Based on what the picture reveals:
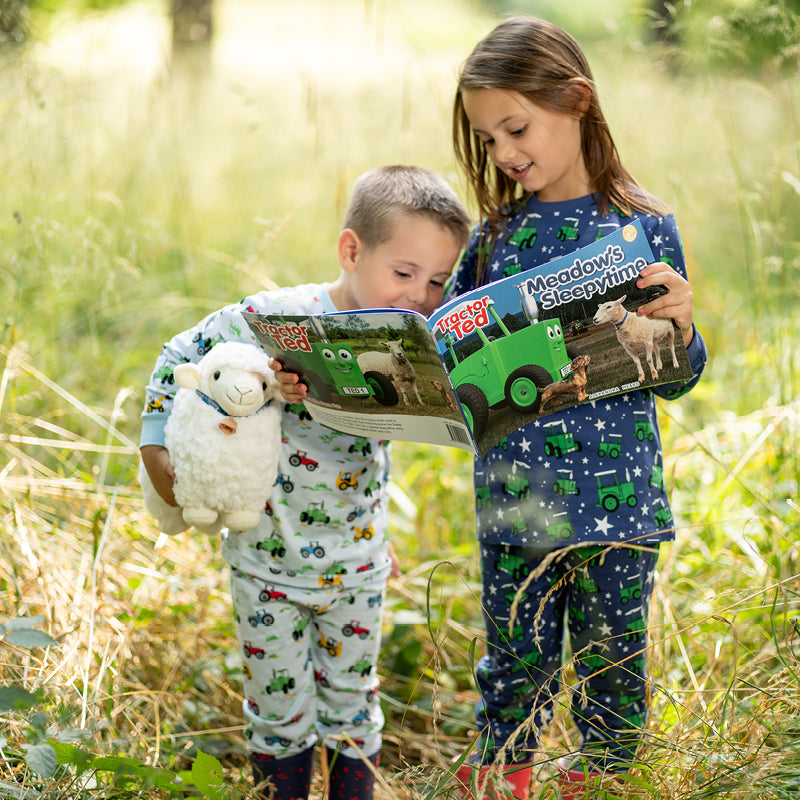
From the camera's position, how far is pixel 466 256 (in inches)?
62.3

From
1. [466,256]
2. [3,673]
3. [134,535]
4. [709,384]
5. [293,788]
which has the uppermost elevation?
[709,384]

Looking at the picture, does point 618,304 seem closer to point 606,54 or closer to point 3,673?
point 3,673

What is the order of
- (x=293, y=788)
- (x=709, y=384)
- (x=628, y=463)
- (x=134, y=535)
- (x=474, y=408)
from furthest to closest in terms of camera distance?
(x=709, y=384), (x=134, y=535), (x=293, y=788), (x=628, y=463), (x=474, y=408)

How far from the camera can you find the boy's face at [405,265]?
1391mm

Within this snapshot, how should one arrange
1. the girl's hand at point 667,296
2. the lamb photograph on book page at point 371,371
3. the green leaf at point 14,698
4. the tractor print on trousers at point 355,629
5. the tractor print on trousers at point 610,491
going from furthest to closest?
the tractor print on trousers at point 355,629 → the tractor print on trousers at point 610,491 → the girl's hand at point 667,296 → the lamb photograph on book page at point 371,371 → the green leaf at point 14,698

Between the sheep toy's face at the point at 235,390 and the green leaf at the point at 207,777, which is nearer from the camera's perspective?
the green leaf at the point at 207,777

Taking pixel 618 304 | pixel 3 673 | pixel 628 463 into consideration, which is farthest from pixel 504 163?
pixel 3 673

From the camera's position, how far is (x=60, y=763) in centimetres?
116

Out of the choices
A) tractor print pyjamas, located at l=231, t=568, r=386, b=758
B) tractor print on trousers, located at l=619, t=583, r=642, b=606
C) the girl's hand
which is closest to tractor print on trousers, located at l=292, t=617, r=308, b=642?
tractor print pyjamas, located at l=231, t=568, r=386, b=758

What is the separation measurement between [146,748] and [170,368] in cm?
70

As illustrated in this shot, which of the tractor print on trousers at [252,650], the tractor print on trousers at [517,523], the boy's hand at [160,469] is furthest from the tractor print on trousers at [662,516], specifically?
the boy's hand at [160,469]

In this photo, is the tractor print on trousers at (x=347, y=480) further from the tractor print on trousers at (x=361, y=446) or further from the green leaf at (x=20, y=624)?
the green leaf at (x=20, y=624)

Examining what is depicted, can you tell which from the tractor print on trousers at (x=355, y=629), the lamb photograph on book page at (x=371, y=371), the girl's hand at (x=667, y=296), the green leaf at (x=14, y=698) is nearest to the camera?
the green leaf at (x=14, y=698)

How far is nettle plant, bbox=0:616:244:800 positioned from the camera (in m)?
1.12
